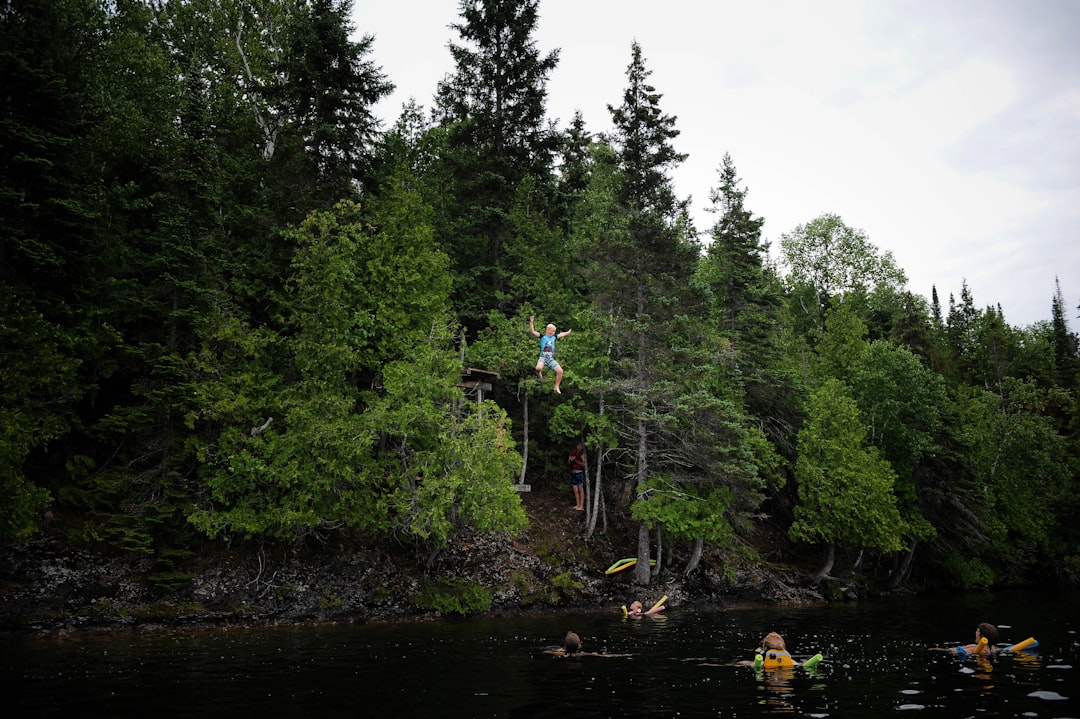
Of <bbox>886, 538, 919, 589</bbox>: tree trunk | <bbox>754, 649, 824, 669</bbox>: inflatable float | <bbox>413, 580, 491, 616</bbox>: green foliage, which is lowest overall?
<bbox>886, 538, 919, 589</bbox>: tree trunk

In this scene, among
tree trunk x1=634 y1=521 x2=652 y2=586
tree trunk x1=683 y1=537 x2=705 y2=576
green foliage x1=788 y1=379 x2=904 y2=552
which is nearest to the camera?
tree trunk x1=634 y1=521 x2=652 y2=586

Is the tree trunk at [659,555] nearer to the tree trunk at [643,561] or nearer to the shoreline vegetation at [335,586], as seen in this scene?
the tree trunk at [643,561]

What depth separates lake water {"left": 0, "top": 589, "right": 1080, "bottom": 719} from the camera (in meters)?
11.0

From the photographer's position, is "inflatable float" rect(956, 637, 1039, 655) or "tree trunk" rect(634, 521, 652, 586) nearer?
"inflatable float" rect(956, 637, 1039, 655)

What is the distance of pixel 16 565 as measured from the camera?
20.1m

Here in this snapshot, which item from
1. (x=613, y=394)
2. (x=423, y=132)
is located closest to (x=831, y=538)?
(x=613, y=394)

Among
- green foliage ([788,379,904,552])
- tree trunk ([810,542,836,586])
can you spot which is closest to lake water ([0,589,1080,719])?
green foliage ([788,379,904,552])

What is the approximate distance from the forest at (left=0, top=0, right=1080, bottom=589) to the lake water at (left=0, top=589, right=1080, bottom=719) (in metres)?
4.69

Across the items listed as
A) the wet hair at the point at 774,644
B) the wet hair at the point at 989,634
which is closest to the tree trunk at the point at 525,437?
the wet hair at the point at 774,644

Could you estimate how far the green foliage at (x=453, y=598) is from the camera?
78.5ft

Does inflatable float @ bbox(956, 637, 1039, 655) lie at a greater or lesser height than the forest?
lesser

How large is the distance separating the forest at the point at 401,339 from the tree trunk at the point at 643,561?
13 centimetres

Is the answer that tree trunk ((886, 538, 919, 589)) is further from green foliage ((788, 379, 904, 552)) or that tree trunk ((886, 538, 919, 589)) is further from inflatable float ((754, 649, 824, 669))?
inflatable float ((754, 649, 824, 669))

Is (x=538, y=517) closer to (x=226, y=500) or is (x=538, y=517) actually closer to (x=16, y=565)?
(x=226, y=500)
